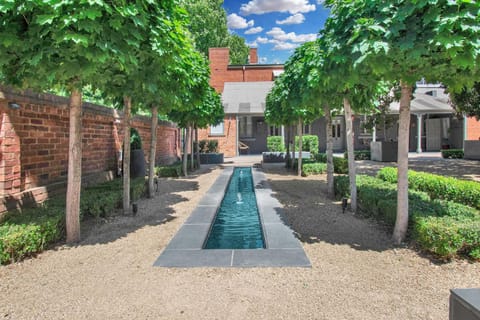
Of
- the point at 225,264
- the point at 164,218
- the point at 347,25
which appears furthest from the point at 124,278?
the point at 347,25

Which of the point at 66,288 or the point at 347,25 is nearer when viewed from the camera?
the point at 66,288

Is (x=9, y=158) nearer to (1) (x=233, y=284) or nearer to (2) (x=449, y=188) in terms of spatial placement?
(1) (x=233, y=284)

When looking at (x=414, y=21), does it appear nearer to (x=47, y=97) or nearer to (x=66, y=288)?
(x=66, y=288)

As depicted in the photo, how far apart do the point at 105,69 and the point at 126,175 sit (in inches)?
96.7

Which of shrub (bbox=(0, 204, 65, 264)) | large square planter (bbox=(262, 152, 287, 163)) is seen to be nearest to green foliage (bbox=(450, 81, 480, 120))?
large square planter (bbox=(262, 152, 287, 163))

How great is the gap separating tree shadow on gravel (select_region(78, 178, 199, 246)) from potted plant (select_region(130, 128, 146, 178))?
1756 mm

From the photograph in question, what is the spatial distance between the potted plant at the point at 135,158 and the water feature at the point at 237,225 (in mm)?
3080

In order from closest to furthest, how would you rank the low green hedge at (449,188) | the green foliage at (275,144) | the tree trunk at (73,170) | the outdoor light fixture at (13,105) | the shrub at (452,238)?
the shrub at (452,238) < the tree trunk at (73,170) < the outdoor light fixture at (13,105) < the low green hedge at (449,188) < the green foliage at (275,144)

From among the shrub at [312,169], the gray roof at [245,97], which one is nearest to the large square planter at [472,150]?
the shrub at [312,169]

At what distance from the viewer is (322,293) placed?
10.2 feet

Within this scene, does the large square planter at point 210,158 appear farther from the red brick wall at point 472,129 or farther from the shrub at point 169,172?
the red brick wall at point 472,129

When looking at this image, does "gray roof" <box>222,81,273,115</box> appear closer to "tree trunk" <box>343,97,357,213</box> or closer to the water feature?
the water feature

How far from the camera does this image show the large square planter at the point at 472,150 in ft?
56.8

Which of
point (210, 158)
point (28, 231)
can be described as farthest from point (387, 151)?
point (28, 231)
